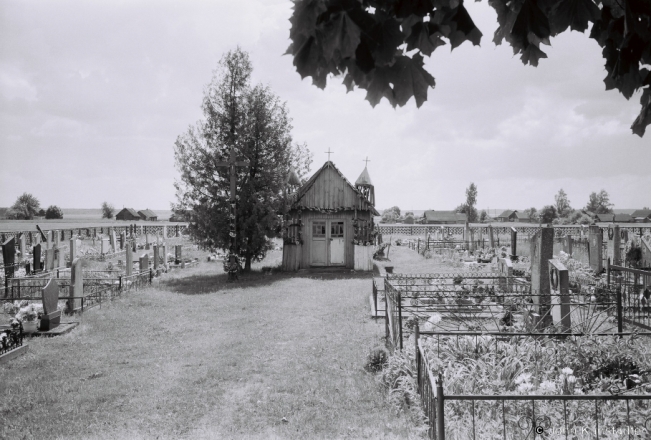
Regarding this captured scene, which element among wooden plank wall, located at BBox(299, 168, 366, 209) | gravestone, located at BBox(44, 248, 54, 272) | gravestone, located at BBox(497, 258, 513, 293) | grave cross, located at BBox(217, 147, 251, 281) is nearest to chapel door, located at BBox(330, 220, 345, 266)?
wooden plank wall, located at BBox(299, 168, 366, 209)

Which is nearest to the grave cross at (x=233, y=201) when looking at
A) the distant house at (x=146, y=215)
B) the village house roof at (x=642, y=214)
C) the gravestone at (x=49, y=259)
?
the gravestone at (x=49, y=259)

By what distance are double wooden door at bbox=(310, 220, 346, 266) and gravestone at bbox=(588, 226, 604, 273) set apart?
36.3 ft

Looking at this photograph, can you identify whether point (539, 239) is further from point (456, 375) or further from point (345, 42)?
point (345, 42)

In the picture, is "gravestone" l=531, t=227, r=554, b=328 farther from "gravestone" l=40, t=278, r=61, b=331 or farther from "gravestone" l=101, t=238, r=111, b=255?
"gravestone" l=101, t=238, r=111, b=255

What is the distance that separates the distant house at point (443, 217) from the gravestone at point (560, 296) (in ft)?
294

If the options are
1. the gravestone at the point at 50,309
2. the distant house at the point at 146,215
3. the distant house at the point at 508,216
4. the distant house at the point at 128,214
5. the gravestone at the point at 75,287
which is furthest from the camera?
the distant house at the point at 508,216

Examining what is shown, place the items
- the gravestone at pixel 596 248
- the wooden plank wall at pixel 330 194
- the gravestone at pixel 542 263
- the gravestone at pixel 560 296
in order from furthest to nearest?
the wooden plank wall at pixel 330 194, the gravestone at pixel 596 248, the gravestone at pixel 542 263, the gravestone at pixel 560 296

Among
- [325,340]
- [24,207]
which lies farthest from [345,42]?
[24,207]

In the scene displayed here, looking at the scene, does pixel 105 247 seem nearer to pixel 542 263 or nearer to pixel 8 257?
pixel 8 257

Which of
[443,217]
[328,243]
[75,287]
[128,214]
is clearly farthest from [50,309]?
[128,214]

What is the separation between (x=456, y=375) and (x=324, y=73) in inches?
186

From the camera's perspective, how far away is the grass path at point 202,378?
5508 mm

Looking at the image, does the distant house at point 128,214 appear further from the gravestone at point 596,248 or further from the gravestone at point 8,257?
the gravestone at point 596,248

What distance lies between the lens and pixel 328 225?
2206cm
